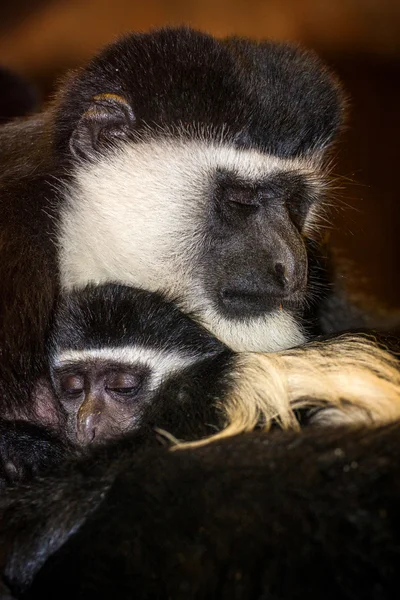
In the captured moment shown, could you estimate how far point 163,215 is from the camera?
5.32ft

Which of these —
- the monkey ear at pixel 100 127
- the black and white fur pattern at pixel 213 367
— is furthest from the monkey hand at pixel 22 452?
the monkey ear at pixel 100 127

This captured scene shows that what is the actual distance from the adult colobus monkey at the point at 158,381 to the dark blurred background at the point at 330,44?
1334mm

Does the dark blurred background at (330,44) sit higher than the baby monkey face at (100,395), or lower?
higher

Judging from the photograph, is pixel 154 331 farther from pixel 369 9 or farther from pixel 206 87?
pixel 369 9

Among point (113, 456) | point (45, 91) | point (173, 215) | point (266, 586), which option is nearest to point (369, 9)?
point (45, 91)

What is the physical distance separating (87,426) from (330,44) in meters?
1.95

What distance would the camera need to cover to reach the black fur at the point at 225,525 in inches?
36.0

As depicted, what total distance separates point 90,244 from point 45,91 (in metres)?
1.53

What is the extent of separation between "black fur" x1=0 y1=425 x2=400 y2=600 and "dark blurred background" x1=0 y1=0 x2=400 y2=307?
5.57 feet

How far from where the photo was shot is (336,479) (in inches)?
38.9

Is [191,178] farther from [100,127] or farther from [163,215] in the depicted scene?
[100,127]

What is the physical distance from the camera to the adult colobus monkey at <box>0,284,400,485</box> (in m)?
1.23

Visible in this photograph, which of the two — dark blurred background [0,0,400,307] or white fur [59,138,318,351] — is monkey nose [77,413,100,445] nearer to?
white fur [59,138,318,351]

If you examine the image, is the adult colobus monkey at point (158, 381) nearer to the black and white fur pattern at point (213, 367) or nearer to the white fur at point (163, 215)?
the black and white fur pattern at point (213, 367)
